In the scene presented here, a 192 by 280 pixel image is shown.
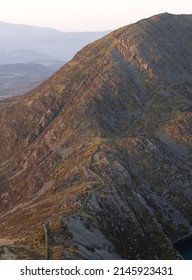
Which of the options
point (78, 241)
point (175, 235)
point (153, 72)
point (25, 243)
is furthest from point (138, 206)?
point (153, 72)

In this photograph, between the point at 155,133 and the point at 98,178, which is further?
the point at 155,133

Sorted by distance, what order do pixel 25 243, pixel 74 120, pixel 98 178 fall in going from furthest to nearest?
pixel 74 120, pixel 98 178, pixel 25 243

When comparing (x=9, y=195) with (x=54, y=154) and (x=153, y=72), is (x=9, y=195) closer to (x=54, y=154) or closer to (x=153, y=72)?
(x=54, y=154)

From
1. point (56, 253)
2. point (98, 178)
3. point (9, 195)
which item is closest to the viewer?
point (56, 253)
